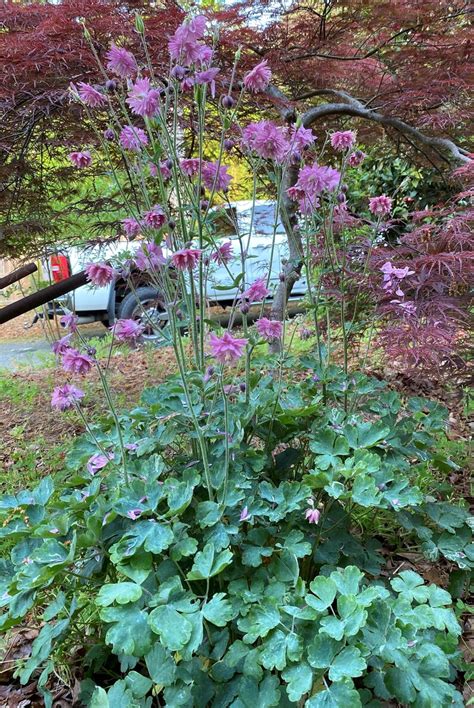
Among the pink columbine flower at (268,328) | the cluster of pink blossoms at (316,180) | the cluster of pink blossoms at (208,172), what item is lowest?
the pink columbine flower at (268,328)

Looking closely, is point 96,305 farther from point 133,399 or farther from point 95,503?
point 95,503

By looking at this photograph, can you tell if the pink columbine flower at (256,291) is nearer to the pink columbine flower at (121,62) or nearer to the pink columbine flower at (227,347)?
the pink columbine flower at (227,347)

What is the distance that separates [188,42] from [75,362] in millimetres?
678

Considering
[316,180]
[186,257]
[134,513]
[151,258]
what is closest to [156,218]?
[151,258]

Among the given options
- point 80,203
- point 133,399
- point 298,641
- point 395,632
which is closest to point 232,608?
point 298,641

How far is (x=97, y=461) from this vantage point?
133 cm

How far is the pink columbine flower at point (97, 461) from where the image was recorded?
1.32 metres

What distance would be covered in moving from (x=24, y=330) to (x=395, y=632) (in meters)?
6.32

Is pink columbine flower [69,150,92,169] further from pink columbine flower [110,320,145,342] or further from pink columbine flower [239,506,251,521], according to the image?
pink columbine flower [239,506,251,521]

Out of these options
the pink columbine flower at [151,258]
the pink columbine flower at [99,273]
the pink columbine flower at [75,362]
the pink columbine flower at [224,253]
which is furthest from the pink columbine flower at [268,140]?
the pink columbine flower at [75,362]

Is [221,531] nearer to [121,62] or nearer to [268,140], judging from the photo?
[268,140]

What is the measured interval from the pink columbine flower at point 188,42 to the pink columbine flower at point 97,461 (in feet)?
3.00

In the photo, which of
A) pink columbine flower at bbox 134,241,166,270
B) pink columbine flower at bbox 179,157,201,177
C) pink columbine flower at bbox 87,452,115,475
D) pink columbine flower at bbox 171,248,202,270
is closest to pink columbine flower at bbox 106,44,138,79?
pink columbine flower at bbox 179,157,201,177

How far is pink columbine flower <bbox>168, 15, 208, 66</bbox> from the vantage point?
104 centimetres
